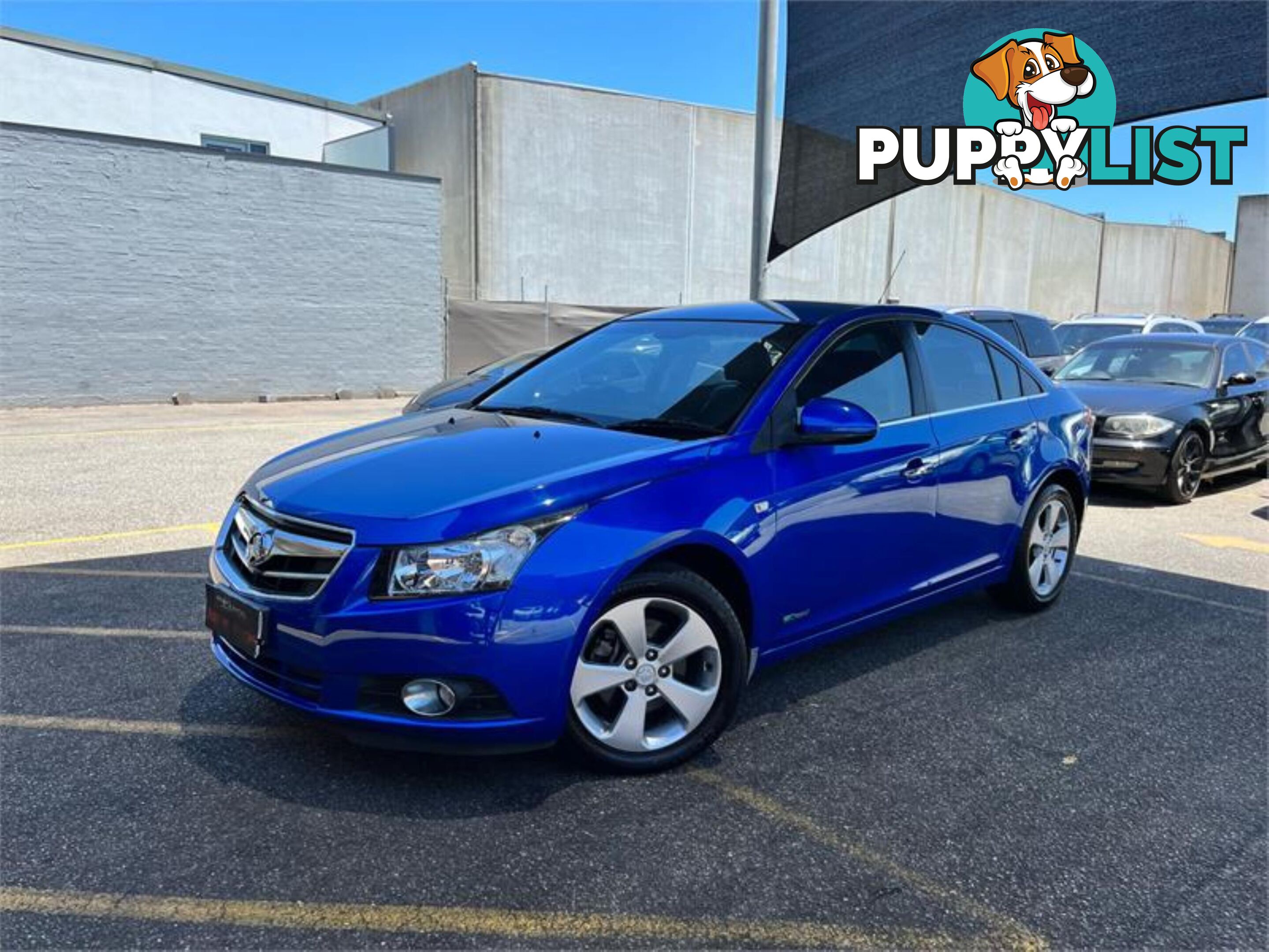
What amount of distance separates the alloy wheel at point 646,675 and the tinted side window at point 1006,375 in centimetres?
251

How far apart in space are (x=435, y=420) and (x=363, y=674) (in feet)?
4.71

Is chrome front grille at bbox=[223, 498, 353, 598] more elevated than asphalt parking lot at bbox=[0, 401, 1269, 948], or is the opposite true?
chrome front grille at bbox=[223, 498, 353, 598]

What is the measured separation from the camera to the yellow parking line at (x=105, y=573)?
17.9ft

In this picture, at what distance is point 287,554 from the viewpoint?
10.0ft

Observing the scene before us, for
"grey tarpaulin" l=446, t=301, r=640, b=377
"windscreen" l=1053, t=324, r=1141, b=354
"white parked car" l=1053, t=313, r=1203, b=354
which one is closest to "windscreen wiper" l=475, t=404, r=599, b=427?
"white parked car" l=1053, t=313, r=1203, b=354

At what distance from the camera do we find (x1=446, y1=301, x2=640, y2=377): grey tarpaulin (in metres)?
20.6

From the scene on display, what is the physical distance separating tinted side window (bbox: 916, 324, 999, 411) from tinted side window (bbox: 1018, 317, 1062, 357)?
7.53 m

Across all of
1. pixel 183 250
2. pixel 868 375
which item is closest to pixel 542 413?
pixel 868 375

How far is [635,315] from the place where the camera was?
491 centimetres

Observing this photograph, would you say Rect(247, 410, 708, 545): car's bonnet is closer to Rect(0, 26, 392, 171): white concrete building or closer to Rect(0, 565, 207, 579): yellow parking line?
Rect(0, 565, 207, 579): yellow parking line

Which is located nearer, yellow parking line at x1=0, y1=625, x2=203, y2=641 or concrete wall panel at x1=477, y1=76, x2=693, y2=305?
yellow parking line at x1=0, y1=625, x2=203, y2=641

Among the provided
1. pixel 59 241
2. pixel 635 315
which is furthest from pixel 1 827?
pixel 59 241

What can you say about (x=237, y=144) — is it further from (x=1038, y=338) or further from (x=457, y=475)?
(x=457, y=475)

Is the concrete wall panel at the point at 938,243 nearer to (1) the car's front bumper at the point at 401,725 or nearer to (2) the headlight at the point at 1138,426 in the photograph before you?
(2) the headlight at the point at 1138,426
